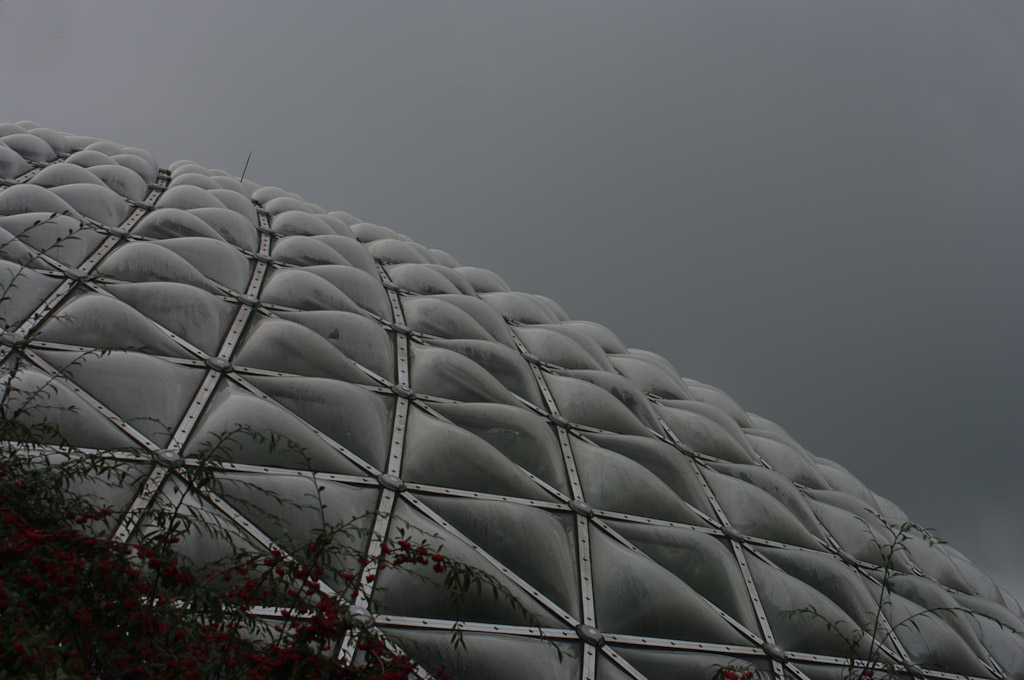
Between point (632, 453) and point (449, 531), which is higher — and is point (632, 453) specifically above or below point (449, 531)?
above

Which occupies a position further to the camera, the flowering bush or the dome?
the dome

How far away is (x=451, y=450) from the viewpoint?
33.7 ft

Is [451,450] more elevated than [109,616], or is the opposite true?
[451,450]

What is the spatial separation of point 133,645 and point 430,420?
21.0 feet

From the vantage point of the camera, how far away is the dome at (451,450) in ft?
27.9

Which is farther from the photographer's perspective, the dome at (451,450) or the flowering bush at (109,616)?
the dome at (451,450)

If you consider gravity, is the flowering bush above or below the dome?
below

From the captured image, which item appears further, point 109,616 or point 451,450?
point 451,450

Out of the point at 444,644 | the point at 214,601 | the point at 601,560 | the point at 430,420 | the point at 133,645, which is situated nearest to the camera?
the point at 133,645

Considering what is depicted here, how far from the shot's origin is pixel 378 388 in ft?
37.8

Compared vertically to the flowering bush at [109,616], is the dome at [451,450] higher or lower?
higher

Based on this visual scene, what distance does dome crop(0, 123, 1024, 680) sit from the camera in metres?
8.50

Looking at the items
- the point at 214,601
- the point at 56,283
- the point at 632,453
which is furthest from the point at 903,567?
the point at 56,283

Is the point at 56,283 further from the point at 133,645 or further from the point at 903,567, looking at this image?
the point at 903,567
